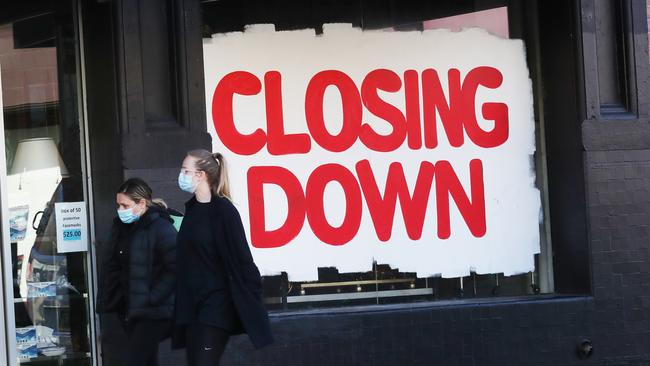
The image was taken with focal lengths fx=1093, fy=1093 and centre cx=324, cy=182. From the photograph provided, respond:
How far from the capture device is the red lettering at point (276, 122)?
912cm

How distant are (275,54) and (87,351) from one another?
2896 millimetres

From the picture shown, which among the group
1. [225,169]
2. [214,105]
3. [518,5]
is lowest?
[225,169]

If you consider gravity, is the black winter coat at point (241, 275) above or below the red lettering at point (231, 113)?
below

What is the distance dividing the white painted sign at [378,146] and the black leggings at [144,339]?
79.7 inches

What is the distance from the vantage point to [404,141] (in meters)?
9.43

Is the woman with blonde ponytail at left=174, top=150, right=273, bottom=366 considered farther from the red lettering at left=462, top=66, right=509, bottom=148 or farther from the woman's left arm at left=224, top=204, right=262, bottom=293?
the red lettering at left=462, top=66, right=509, bottom=148

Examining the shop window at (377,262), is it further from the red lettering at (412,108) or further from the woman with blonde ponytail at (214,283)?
the woman with blonde ponytail at (214,283)

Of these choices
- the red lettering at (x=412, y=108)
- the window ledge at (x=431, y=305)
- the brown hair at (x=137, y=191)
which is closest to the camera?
the brown hair at (x=137, y=191)

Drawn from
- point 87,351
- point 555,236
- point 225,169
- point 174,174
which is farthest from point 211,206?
point 555,236

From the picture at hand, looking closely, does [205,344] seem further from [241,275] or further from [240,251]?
[240,251]

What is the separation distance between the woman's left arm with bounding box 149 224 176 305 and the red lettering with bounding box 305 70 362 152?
239 cm

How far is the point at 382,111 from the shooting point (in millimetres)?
9375

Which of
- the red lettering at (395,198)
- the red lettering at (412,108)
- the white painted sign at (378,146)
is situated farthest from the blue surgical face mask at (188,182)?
the red lettering at (412,108)

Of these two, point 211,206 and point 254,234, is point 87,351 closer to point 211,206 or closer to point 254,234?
point 254,234
